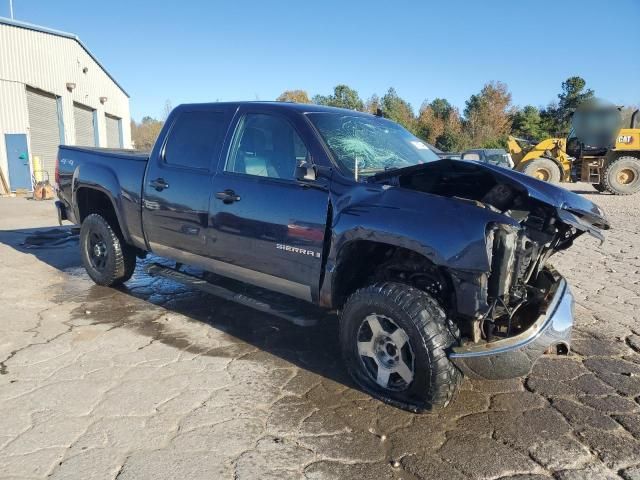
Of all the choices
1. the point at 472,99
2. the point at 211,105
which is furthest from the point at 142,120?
the point at 211,105

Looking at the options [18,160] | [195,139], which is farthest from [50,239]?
[18,160]

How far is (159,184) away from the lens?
184 inches

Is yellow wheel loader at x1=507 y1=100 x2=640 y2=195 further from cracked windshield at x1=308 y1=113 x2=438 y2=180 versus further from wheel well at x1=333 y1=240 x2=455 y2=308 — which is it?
wheel well at x1=333 y1=240 x2=455 y2=308

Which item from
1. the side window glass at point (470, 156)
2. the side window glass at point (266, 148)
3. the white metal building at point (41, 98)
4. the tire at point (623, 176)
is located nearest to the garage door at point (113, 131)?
the white metal building at point (41, 98)

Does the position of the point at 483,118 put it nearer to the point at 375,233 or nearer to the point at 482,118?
the point at 482,118

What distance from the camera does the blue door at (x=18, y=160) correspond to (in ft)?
60.6

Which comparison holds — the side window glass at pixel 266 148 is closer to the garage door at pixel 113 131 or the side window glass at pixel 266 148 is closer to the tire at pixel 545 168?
the tire at pixel 545 168

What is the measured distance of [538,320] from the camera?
3014mm

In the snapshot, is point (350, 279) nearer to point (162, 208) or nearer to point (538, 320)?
point (538, 320)

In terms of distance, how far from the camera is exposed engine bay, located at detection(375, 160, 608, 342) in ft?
9.47

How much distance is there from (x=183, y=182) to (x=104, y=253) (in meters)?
1.85

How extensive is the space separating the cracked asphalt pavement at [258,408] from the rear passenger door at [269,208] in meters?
0.71

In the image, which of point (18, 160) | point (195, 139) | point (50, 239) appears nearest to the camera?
point (195, 139)

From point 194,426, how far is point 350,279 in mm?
1404
